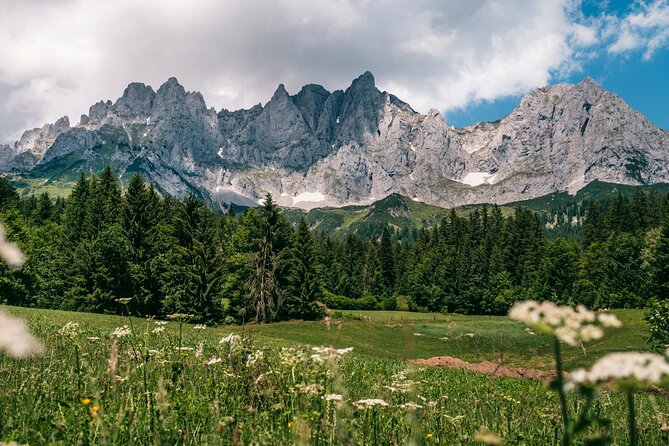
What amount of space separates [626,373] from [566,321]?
352 millimetres

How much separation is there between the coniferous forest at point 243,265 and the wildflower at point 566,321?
2090 cm

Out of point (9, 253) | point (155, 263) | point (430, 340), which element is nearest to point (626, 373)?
point (9, 253)

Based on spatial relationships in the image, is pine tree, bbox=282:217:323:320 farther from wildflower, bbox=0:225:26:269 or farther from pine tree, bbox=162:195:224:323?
wildflower, bbox=0:225:26:269

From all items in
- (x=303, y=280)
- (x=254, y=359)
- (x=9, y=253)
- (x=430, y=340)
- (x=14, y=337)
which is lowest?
(x=430, y=340)

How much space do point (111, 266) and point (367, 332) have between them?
3172 centimetres

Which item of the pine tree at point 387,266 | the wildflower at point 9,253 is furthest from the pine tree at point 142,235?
the pine tree at point 387,266

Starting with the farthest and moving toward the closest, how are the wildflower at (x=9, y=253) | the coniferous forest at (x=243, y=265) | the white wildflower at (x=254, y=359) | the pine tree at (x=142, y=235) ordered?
1. the pine tree at (x=142, y=235)
2. the coniferous forest at (x=243, y=265)
3. the white wildflower at (x=254, y=359)
4. the wildflower at (x=9, y=253)

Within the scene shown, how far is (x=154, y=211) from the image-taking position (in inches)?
2633

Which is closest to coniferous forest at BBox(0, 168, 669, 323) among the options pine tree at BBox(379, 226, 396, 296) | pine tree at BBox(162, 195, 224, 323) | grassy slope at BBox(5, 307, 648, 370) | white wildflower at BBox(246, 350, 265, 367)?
pine tree at BBox(162, 195, 224, 323)

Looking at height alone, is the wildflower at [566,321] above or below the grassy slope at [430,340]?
above

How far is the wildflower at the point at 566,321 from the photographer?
197 cm

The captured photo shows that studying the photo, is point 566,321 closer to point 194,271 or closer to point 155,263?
point 194,271

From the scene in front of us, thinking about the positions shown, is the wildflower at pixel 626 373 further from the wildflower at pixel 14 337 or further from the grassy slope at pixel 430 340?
the grassy slope at pixel 430 340

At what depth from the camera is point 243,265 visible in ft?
226
